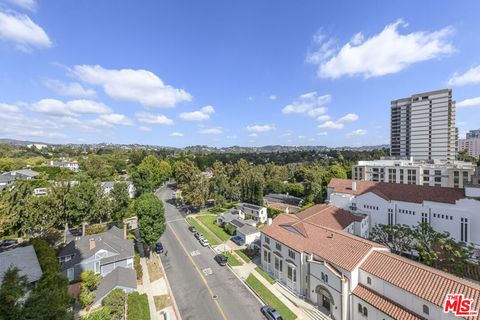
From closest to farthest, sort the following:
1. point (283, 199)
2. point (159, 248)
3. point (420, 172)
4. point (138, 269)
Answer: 1. point (138, 269)
2. point (159, 248)
3. point (420, 172)
4. point (283, 199)

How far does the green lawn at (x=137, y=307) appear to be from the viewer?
21.9 metres

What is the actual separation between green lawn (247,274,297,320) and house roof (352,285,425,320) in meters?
7.03

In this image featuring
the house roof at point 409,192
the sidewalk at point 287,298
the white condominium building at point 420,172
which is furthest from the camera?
the white condominium building at point 420,172

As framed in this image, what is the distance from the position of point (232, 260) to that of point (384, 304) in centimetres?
2050

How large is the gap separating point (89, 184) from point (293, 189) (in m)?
56.9

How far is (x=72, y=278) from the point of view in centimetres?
2894

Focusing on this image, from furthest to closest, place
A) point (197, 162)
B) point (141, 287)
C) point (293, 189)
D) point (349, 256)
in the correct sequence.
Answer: point (197, 162) < point (293, 189) < point (141, 287) < point (349, 256)

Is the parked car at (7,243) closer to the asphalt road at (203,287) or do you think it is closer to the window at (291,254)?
the asphalt road at (203,287)

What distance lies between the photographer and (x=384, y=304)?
2011 cm

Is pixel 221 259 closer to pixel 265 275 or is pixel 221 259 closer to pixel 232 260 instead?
pixel 232 260

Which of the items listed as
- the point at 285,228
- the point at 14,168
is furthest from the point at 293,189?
the point at 14,168

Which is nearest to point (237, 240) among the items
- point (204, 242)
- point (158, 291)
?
point (204, 242)

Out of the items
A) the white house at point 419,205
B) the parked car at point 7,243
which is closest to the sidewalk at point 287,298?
the white house at point 419,205

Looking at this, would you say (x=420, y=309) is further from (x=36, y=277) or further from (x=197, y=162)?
(x=197, y=162)
